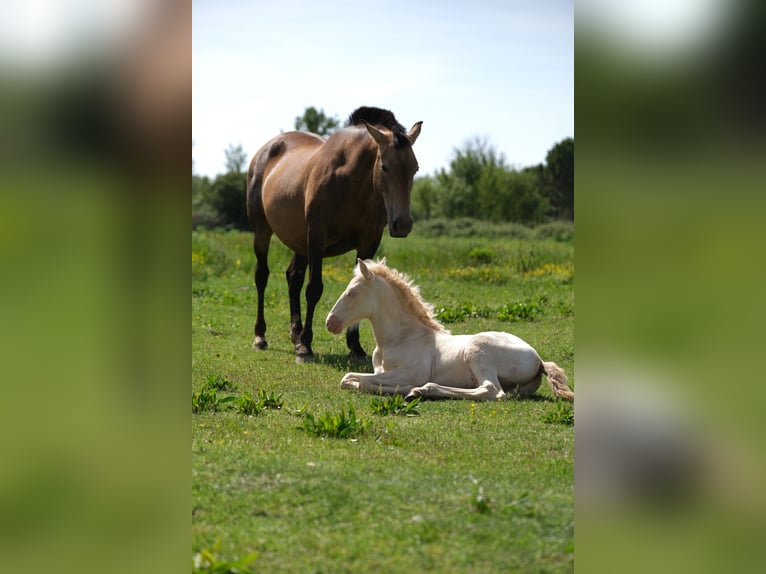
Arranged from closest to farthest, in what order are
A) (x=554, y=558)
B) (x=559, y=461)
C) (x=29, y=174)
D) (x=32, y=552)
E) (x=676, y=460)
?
(x=29, y=174) → (x=32, y=552) → (x=676, y=460) → (x=554, y=558) → (x=559, y=461)

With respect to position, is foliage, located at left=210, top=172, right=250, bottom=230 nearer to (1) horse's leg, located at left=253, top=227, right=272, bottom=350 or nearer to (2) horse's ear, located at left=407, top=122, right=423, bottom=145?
(1) horse's leg, located at left=253, top=227, right=272, bottom=350

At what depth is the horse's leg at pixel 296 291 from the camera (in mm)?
9930

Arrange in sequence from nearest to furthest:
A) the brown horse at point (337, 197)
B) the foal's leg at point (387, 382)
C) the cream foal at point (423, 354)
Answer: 1. the cream foal at point (423, 354)
2. the foal's leg at point (387, 382)
3. the brown horse at point (337, 197)

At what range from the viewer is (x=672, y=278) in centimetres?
150

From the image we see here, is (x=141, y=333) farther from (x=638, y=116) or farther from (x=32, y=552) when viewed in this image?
(x=638, y=116)

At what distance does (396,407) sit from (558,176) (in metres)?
42.9

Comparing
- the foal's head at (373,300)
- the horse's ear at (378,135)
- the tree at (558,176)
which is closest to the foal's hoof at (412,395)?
the foal's head at (373,300)

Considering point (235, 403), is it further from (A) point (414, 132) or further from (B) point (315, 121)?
(B) point (315, 121)

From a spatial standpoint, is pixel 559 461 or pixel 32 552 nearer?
pixel 32 552

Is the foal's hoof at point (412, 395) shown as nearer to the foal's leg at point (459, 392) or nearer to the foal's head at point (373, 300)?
the foal's leg at point (459, 392)

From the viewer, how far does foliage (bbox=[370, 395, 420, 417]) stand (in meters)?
5.96

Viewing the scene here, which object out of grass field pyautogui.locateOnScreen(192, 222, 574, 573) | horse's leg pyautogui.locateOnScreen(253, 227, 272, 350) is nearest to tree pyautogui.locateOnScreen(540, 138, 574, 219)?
horse's leg pyautogui.locateOnScreen(253, 227, 272, 350)

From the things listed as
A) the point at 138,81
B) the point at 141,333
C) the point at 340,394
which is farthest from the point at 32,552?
the point at 340,394

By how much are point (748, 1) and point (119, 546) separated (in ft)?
5.15
